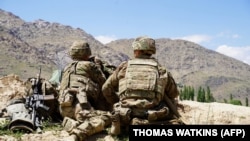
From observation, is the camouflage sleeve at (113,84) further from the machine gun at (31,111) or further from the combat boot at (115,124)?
the machine gun at (31,111)

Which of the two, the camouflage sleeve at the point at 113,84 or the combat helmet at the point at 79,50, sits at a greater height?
the combat helmet at the point at 79,50

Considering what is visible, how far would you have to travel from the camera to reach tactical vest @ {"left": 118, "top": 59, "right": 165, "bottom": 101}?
30.4 feet

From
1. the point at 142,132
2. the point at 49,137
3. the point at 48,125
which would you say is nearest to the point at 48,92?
the point at 48,125

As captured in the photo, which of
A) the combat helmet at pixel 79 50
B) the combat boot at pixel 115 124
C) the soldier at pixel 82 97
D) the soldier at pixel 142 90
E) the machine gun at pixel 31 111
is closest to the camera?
the combat boot at pixel 115 124

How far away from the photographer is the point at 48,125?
10.2m

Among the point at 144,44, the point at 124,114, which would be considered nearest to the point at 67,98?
the point at 124,114

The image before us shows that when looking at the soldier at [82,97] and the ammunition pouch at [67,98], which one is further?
the ammunition pouch at [67,98]

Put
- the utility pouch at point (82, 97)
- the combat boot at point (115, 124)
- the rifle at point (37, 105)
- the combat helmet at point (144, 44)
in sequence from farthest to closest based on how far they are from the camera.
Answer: the rifle at point (37, 105) → the utility pouch at point (82, 97) → the combat helmet at point (144, 44) → the combat boot at point (115, 124)

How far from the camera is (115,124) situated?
358 inches

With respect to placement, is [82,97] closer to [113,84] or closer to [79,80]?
[79,80]

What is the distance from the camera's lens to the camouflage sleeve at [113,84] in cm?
978

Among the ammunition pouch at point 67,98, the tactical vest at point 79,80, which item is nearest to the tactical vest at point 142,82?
the tactical vest at point 79,80

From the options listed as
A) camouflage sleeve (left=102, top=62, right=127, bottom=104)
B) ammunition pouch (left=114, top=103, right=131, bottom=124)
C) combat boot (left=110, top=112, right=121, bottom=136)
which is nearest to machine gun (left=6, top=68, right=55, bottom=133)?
camouflage sleeve (left=102, top=62, right=127, bottom=104)

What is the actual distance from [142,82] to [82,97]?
1.42 m
